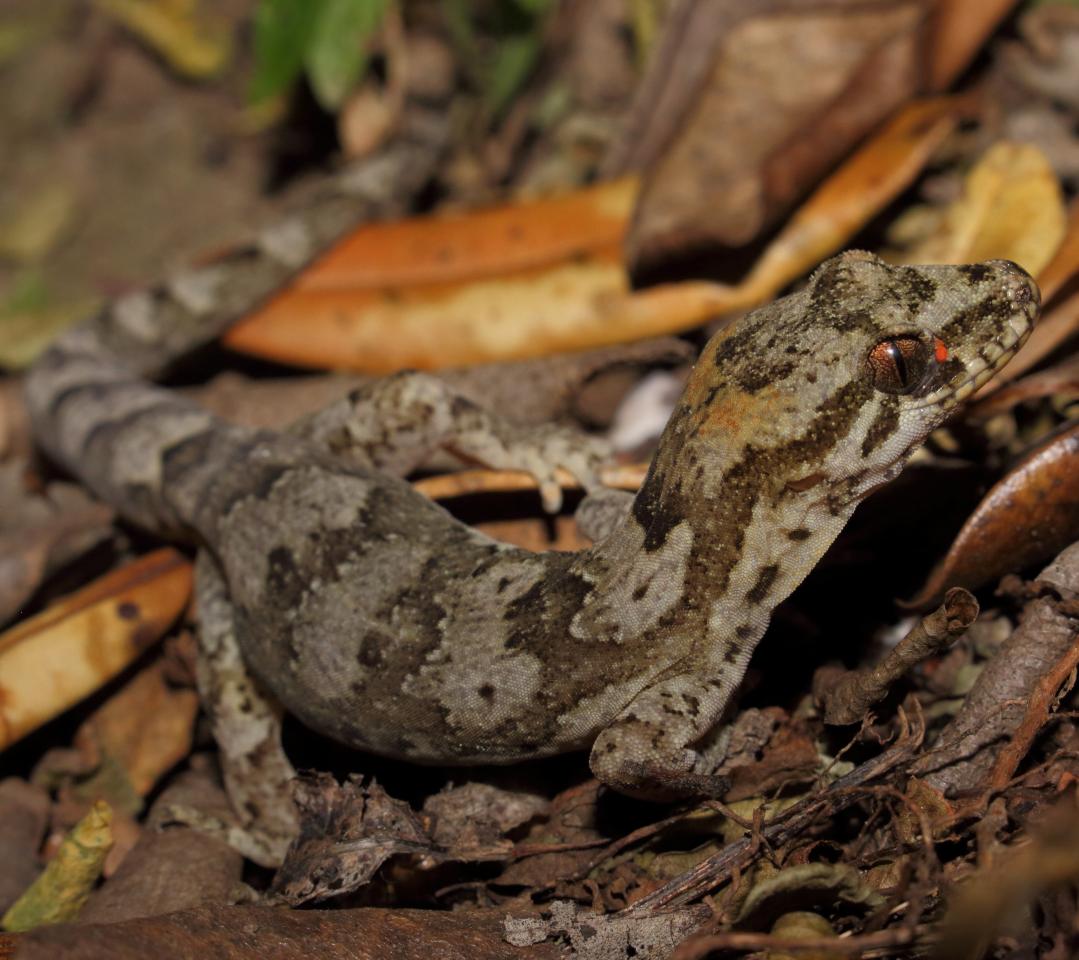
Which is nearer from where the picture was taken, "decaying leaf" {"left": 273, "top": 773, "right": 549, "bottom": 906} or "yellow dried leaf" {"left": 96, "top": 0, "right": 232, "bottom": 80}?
"decaying leaf" {"left": 273, "top": 773, "right": 549, "bottom": 906}

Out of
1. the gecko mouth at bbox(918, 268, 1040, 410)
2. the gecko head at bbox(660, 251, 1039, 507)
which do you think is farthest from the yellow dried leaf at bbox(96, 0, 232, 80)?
the gecko mouth at bbox(918, 268, 1040, 410)

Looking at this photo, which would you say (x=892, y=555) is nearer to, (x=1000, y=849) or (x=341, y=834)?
(x=1000, y=849)

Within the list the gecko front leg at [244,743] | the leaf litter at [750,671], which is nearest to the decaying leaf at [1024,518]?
the leaf litter at [750,671]

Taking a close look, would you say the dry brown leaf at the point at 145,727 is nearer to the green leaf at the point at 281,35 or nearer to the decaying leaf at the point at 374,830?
the decaying leaf at the point at 374,830

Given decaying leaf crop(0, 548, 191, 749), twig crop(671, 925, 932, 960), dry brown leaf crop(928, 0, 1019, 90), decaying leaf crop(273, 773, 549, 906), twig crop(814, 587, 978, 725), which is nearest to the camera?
twig crop(671, 925, 932, 960)

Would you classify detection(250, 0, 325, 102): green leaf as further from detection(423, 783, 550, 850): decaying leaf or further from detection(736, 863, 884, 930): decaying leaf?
detection(736, 863, 884, 930): decaying leaf
